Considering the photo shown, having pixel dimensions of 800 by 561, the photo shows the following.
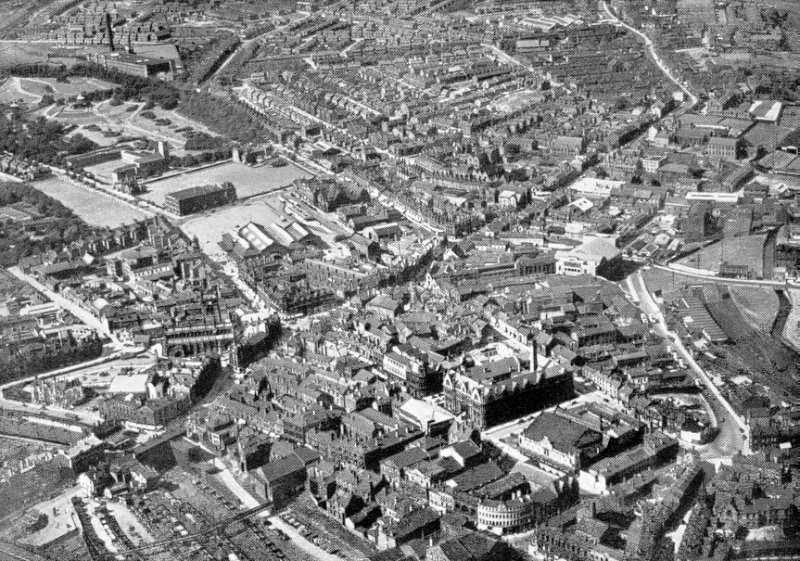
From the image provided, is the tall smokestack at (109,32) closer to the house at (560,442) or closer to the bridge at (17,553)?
the house at (560,442)

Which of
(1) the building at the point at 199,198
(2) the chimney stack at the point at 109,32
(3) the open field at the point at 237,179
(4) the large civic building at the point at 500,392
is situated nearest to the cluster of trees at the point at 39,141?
(3) the open field at the point at 237,179

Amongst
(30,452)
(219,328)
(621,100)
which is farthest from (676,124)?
(30,452)

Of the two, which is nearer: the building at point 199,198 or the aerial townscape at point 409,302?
the aerial townscape at point 409,302

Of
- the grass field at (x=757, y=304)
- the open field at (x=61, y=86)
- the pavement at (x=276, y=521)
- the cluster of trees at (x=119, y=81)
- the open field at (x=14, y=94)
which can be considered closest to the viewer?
Answer: the pavement at (x=276, y=521)

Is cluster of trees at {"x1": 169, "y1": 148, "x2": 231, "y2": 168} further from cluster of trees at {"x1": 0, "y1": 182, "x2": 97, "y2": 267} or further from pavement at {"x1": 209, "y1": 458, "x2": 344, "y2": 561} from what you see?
pavement at {"x1": 209, "y1": 458, "x2": 344, "y2": 561}

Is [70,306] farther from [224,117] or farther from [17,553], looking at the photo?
[224,117]

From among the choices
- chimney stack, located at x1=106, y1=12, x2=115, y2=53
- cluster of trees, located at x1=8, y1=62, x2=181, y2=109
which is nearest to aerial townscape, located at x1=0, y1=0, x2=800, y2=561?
cluster of trees, located at x1=8, y1=62, x2=181, y2=109
